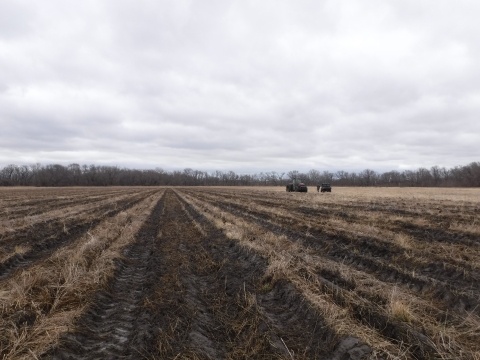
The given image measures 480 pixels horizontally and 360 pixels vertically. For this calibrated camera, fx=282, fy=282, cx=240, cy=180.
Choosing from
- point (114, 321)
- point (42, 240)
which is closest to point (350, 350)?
point (114, 321)

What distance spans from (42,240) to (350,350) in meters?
11.3

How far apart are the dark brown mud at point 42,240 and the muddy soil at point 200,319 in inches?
118

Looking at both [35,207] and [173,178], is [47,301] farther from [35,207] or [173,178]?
[173,178]

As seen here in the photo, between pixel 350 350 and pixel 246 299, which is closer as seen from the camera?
pixel 350 350

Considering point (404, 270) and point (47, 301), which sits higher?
point (404, 270)

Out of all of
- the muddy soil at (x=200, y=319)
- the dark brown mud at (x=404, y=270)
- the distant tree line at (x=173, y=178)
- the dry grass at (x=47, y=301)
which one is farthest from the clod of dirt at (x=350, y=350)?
the distant tree line at (x=173, y=178)

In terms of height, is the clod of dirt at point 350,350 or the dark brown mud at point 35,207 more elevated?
the clod of dirt at point 350,350

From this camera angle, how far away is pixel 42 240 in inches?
419

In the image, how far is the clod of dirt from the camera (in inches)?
139

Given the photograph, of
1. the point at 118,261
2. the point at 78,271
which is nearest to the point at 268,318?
the point at 78,271

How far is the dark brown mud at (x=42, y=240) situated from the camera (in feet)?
25.9

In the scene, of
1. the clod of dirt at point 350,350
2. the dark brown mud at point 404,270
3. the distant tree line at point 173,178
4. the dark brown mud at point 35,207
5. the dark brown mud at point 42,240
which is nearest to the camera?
the clod of dirt at point 350,350

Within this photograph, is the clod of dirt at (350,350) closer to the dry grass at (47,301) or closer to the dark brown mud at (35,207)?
the dry grass at (47,301)

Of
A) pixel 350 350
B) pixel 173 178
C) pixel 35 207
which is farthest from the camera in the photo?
pixel 173 178
